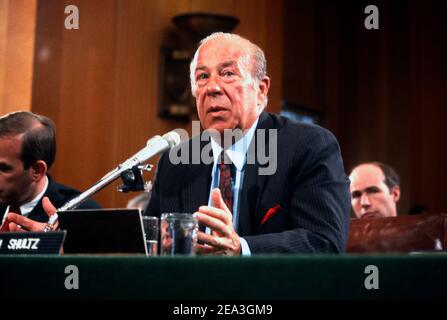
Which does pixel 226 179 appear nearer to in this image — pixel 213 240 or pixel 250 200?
pixel 250 200

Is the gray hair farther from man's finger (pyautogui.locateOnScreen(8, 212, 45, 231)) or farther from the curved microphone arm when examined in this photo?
man's finger (pyautogui.locateOnScreen(8, 212, 45, 231))

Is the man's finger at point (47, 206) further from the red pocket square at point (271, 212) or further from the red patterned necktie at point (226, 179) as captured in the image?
the red pocket square at point (271, 212)

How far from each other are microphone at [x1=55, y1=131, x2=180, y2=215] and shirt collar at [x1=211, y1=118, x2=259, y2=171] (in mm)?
421

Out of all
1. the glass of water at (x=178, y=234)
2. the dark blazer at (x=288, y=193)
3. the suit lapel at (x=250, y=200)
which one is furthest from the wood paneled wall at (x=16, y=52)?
the glass of water at (x=178, y=234)

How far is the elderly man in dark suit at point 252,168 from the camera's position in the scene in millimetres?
2160

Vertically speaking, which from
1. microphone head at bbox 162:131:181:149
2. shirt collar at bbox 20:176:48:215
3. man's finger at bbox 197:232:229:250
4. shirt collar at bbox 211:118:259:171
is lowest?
shirt collar at bbox 20:176:48:215

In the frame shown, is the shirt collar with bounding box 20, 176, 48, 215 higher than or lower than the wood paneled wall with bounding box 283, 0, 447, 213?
lower

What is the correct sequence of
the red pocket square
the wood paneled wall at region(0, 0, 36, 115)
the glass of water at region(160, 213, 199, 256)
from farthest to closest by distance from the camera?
the wood paneled wall at region(0, 0, 36, 115)
the red pocket square
the glass of water at region(160, 213, 199, 256)

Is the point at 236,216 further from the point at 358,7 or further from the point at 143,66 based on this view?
the point at 358,7

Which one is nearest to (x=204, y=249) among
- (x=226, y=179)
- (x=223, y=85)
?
(x=226, y=179)

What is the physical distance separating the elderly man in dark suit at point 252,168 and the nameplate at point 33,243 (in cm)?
66

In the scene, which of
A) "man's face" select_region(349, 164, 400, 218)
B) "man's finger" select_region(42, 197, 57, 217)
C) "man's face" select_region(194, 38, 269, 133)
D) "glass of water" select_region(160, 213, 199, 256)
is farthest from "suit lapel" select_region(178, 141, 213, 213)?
"man's face" select_region(349, 164, 400, 218)

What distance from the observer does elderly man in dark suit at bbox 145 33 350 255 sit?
216 cm
